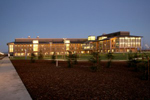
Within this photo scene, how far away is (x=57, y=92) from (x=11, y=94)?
6.18 ft

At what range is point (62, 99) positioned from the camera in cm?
550

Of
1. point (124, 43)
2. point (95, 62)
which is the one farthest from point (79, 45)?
point (95, 62)

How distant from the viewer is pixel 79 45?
87562 mm

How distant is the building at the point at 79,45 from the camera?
222 feet

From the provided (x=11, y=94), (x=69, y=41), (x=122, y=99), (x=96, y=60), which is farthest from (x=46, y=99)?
(x=69, y=41)

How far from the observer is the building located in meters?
67.7

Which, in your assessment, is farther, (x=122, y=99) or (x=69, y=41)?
(x=69, y=41)

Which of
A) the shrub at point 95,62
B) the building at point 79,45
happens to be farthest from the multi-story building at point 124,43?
the shrub at point 95,62

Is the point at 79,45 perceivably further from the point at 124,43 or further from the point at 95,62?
the point at 95,62

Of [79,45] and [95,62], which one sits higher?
[79,45]

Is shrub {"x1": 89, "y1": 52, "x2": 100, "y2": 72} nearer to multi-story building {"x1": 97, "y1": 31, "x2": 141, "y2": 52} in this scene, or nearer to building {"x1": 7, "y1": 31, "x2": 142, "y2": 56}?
building {"x1": 7, "y1": 31, "x2": 142, "y2": 56}

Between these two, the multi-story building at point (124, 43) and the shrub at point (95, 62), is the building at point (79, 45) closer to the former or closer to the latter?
the multi-story building at point (124, 43)

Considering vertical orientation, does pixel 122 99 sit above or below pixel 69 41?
below

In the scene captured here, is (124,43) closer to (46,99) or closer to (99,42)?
(99,42)
